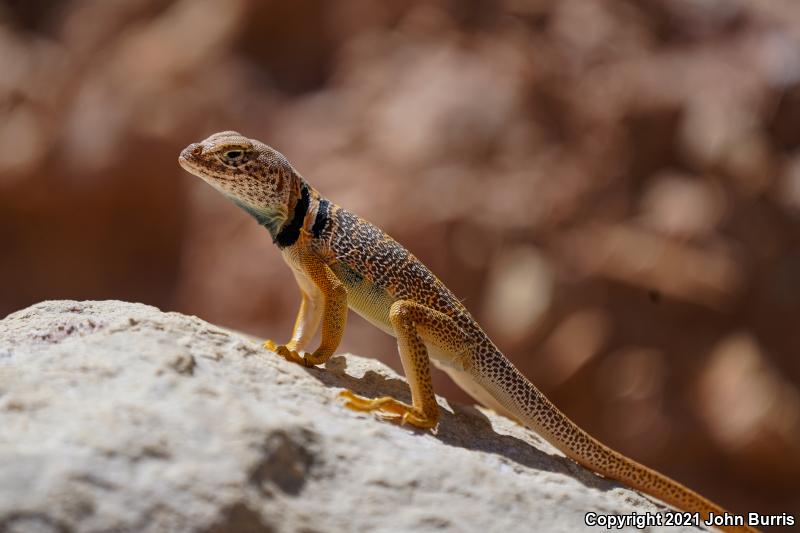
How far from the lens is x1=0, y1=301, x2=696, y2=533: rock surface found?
280 cm

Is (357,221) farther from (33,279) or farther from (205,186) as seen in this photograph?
(33,279)

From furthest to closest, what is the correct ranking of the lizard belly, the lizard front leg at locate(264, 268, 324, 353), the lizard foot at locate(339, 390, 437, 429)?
1. the lizard front leg at locate(264, 268, 324, 353)
2. the lizard belly
3. the lizard foot at locate(339, 390, 437, 429)

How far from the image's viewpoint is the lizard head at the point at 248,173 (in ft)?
15.0

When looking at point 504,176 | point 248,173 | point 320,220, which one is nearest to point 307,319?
point 320,220

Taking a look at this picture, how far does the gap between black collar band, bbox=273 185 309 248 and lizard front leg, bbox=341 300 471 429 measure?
0.76 metres

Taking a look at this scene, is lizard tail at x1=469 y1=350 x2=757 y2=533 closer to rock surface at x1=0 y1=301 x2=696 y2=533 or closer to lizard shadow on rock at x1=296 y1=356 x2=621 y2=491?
lizard shadow on rock at x1=296 y1=356 x2=621 y2=491

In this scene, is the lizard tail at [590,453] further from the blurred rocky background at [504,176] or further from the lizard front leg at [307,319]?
the blurred rocky background at [504,176]

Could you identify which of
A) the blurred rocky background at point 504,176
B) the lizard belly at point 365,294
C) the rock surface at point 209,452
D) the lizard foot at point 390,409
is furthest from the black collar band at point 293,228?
the blurred rocky background at point 504,176

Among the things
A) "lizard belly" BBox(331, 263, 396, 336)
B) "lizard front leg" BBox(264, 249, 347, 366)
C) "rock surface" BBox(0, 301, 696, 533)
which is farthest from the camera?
"lizard belly" BBox(331, 263, 396, 336)

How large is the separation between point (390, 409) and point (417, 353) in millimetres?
379

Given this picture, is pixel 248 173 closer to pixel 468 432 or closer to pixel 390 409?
pixel 390 409

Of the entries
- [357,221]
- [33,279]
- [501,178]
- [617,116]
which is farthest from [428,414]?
[33,279]

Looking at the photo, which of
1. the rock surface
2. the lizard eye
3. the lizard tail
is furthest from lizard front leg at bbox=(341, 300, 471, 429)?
the lizard eye

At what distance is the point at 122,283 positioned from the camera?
1322cm
